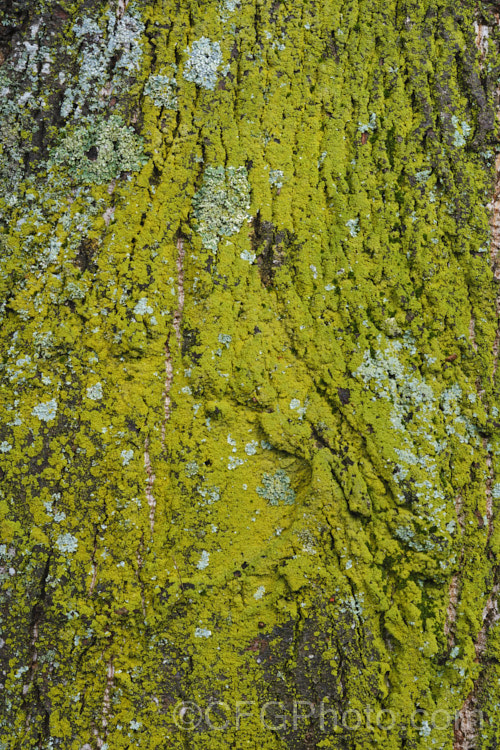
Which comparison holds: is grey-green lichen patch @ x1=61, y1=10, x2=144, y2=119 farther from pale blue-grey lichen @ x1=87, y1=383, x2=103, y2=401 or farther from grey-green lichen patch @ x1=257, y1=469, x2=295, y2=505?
grey-green lichen patch @ x1=257, y1=469, x2=295, y2=505

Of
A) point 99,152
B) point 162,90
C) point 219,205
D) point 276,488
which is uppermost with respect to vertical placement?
point 162,90

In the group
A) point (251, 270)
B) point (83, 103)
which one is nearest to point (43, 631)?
point (251, 270)

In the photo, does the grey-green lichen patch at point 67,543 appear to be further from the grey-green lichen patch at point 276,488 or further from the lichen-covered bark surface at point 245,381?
the grey-green lichen patch at point 276,488

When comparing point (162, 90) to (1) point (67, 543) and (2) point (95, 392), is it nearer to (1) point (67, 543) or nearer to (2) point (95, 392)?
(2) point (95, 392)

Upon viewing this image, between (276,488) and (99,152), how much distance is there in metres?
1.45

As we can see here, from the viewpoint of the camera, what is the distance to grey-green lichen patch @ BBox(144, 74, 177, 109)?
73.5 inches

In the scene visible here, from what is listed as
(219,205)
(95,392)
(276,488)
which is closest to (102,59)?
(219,205)

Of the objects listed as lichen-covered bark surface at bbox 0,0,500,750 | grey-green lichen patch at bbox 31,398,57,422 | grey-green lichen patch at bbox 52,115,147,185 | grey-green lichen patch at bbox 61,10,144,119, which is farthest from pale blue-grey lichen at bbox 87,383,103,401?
grey-green lichen patch at bbox 61,10,144,119

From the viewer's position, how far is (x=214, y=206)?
1859 mm

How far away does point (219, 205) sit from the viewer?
6.11 feet

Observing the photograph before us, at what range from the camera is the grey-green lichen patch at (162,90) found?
1.87 m

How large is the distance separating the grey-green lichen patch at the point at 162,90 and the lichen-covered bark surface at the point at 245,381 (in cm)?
1

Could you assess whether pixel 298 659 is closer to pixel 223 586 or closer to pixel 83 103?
pixel 223 586

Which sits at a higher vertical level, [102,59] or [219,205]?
[102,59]
